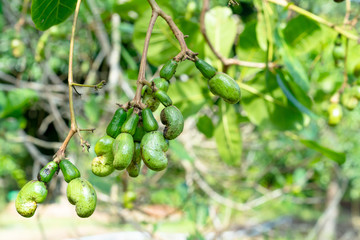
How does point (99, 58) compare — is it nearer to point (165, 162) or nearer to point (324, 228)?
point (165, 162)

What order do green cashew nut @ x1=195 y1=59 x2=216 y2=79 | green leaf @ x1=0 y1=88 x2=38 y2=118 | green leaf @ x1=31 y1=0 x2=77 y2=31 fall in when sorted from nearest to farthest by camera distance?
green cashew nut @ x1=195 y1=59 x2=216 y2=79
green leaf @ x1=31 y1=0 x2=77 y2=31
green leaf @ x1=0 y1=88 x2=38 y2=118

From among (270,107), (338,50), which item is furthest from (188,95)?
(338,50)

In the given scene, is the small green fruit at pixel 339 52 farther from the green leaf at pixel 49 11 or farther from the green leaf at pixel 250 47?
the green leaf at pixel 49 11

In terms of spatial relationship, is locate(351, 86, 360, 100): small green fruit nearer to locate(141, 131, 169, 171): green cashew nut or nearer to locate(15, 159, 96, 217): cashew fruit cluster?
locate(141, 131, 169, 171): green cashew nut

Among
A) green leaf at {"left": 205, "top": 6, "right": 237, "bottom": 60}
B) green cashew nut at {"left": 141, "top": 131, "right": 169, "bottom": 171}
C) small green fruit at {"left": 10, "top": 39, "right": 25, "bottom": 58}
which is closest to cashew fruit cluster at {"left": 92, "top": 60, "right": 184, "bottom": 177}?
green cashew nut at {"left": 141, "top": 131, "right": 169, "bottom": 171}

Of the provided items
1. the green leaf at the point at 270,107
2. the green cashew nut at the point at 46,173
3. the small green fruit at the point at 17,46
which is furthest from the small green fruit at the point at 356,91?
the small green fruit at the point at 17,46
